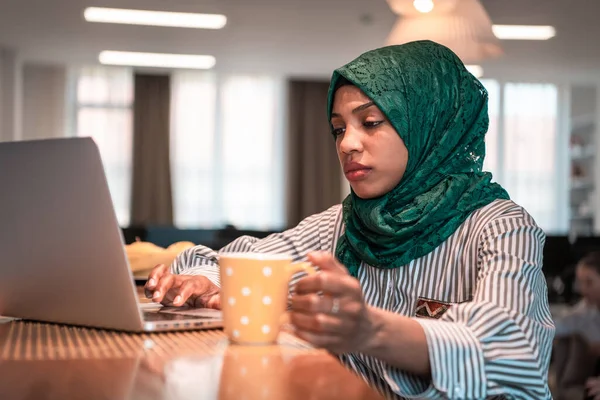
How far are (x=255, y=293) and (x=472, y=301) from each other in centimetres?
28

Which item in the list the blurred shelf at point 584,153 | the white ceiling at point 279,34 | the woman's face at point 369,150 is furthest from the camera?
the blurred shelf at point 584,153

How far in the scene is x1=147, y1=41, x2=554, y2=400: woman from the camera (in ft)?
2.80

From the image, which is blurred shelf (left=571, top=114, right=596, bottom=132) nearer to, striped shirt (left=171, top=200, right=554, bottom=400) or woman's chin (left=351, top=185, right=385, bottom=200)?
striped shirt (left=171, top=200, right=554, bottom=400)

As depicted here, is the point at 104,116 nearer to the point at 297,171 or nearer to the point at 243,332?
the point at 297,171

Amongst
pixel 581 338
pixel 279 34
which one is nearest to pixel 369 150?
pixel 581 338

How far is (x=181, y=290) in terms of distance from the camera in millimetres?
1155

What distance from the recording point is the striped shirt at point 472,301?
84cm

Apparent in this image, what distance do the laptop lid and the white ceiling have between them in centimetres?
615

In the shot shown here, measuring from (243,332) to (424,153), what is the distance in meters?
0.56

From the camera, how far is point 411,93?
1269 mm

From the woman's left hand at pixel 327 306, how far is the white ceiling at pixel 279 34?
6.41 meters

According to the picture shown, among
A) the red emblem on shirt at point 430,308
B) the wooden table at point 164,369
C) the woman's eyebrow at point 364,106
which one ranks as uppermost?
the woman's eyebrow at point 364,106

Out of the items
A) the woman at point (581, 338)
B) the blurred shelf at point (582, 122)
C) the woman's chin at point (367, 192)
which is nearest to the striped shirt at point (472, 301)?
the woman's chin at point (367, 192)

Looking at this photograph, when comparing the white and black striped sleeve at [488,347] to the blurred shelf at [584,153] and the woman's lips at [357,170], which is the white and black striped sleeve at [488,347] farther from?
the blurred shelf at [584,153]
